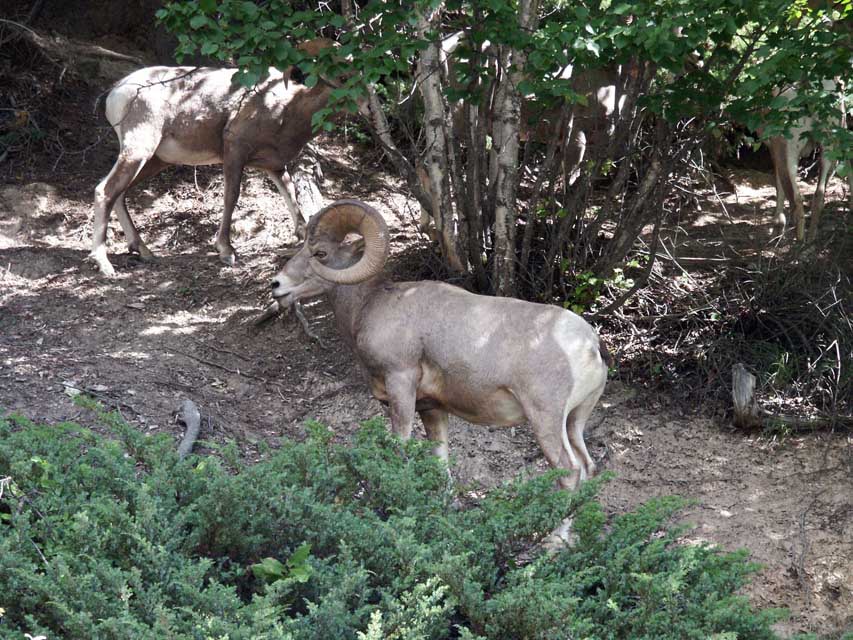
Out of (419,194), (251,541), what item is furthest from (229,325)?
(251,541)

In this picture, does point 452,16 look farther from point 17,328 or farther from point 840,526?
point 840,526

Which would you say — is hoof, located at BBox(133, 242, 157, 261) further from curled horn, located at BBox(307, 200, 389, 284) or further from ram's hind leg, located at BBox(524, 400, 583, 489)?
ram's hind leg, located at BBox(524, 400, 583, 489)

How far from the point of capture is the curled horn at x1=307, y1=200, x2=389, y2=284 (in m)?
7.23

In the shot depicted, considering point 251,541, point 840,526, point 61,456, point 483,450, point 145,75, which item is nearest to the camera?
point 251,541

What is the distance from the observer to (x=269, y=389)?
9406mm

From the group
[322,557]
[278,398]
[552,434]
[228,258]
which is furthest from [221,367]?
[322,557]

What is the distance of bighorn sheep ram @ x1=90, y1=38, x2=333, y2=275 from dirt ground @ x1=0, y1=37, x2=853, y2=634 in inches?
24.2

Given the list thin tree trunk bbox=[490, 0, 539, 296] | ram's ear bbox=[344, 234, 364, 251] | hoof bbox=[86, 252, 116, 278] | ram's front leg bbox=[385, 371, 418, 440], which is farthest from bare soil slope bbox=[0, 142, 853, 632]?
ram's ear bbox=[344, 234, 364, 251]

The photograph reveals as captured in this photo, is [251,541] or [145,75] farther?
[145,75]

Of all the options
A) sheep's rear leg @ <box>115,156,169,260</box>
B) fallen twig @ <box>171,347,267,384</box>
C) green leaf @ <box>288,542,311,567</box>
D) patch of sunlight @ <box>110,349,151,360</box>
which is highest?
sheep's rear leg @ <box>115,156,169,260</box>

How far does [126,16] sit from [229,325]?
6.52 m

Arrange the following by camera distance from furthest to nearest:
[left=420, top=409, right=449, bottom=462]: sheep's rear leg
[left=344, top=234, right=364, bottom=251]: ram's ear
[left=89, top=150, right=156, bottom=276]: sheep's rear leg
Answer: [left=89, top=150, right=156, bottom=276]: sheep's rear leg → [left=344, top=234, right=364, bottom=251]: ram's ear → [left=420, top=409, right=449, bottom=462]: sheep's rear leg

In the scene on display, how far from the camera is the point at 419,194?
9195mm

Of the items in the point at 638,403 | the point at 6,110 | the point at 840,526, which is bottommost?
the point at 840,526
